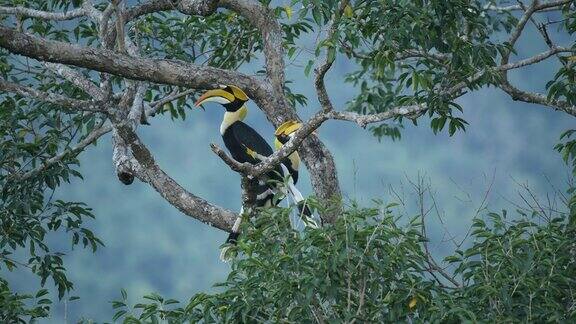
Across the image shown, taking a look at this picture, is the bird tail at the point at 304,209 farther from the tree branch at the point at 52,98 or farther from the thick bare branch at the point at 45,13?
the thick bare branch at the point at 45,13

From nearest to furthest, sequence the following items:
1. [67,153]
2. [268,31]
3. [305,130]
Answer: [305,130] → [268,31] → [67,153]

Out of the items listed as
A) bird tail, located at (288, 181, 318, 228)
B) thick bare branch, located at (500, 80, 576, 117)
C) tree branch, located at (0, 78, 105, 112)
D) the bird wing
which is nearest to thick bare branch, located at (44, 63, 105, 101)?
tree branch, located at (0, 78, 105, 112)

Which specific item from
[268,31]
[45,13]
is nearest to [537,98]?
[268,31]

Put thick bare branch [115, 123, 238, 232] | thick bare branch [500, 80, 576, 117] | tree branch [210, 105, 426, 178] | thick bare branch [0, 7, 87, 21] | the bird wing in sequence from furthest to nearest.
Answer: thick bare branch [500, 80, 576, 117], thick bare branch [0, 7, 87, 21], the bird wing, thick bare branch [115, 123, 238, 232], tree branch [210, 105, 426, 178]

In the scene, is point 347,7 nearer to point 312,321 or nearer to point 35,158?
point 35,158

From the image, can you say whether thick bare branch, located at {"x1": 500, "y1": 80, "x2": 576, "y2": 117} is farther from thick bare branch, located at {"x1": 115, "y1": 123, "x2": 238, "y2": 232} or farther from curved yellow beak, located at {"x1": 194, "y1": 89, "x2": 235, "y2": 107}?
thick bare branch, located at {"x1": 115, "y1": 123, "x2": 238, "y2": 232}

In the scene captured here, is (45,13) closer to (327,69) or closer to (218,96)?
(218,96)

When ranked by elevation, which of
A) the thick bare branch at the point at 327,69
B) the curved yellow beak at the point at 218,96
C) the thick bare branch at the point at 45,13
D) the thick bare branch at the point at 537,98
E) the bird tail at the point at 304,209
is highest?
the thick bare branch at the point at 45,13

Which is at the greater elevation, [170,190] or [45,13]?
[45,13]

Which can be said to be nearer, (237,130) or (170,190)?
(170,190)

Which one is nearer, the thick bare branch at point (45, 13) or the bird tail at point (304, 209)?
the bird tail at point (304, 209)

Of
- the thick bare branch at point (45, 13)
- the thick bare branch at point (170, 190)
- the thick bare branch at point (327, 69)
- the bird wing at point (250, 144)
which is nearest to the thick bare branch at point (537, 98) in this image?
the thick bare branch at point (327, 69)

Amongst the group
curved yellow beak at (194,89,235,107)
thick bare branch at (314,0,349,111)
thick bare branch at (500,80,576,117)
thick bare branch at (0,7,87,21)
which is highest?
thick bare branch at (0,7,87,21)

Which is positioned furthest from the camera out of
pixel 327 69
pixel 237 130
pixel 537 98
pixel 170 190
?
pixel 537 98
